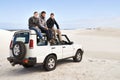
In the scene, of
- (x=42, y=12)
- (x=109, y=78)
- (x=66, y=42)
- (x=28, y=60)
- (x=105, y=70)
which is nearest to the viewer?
(x=109, y=78)

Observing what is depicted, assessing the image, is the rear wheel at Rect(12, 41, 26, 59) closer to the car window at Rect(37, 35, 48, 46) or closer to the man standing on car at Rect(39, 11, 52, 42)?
the car window at Rect(37, 35, 48, 46)

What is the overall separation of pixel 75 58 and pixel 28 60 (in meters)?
3.46

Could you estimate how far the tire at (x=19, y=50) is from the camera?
7.91 m

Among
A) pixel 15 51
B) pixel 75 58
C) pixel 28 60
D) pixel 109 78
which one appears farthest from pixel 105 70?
pixel 15 51

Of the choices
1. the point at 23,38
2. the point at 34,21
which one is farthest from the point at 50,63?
the point at 34,21

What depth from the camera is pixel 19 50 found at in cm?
803

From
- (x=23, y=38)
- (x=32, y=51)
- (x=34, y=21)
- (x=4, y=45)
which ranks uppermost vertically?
(x=34, y=21)

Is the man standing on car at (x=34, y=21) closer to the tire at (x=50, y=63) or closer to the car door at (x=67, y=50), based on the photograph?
the tire at (x=50, y=63)

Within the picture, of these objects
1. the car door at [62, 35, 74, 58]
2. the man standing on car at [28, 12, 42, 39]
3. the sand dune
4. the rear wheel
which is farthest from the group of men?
the sand dune

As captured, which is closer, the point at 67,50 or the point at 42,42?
the point at 42,42

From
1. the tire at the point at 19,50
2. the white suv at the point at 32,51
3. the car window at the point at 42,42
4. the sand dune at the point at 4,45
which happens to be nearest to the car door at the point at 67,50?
the white suv at the point at 32,51

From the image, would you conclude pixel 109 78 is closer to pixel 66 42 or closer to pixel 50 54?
pixel 50 54

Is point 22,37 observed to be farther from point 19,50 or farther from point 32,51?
point 32,51

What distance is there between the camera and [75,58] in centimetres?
1061
